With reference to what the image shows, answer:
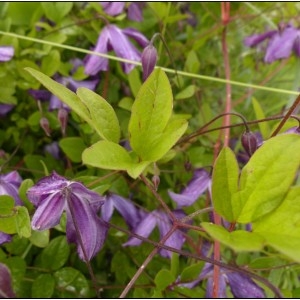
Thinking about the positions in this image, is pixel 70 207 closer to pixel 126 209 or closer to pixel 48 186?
pixel 48 186

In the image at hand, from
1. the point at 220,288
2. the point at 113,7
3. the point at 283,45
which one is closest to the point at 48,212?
the point at 220,288

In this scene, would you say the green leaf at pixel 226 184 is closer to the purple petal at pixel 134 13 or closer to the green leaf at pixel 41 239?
the green leaf at pixel 41 239

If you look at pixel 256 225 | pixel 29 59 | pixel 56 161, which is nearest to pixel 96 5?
pixel 29 59

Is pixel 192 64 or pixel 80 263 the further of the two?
pixel 192 64

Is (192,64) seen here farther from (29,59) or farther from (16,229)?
(16,229)

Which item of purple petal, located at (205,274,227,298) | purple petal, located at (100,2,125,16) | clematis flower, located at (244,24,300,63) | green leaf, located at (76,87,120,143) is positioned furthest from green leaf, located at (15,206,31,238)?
clematis flower, located at (244,24,300,63)
